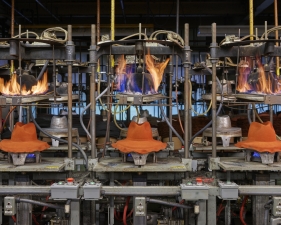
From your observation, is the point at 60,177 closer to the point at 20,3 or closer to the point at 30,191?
the point at 30,191

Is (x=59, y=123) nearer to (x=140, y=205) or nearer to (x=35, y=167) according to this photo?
(x=35, y=167)

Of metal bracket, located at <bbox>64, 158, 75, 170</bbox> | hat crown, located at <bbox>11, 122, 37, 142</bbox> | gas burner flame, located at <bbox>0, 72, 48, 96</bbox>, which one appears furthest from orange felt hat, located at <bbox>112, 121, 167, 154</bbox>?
gas burner flame, located at <bbox>0, 72, 48, 96</bbox>

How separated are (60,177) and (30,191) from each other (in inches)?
21.3

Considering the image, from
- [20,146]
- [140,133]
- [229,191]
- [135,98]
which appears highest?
[135,98]

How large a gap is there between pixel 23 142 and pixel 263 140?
1.89 metres

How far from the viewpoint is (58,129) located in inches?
168

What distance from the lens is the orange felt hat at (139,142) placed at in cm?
300

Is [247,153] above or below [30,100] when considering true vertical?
below

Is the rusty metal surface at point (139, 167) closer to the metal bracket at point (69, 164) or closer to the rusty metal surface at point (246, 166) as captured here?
the metal bracket at point (69, 164)

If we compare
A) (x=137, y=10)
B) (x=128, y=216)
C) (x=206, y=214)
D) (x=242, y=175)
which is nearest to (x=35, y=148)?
(x=128, y=216)

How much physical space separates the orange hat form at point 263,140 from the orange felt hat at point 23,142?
1650mm

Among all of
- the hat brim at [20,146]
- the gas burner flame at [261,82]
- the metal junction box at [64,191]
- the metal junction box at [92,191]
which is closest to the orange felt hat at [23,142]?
the hat brim at [20,146]

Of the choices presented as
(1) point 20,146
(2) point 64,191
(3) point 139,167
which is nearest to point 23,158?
(1) point 20,146

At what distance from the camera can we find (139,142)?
307cm
